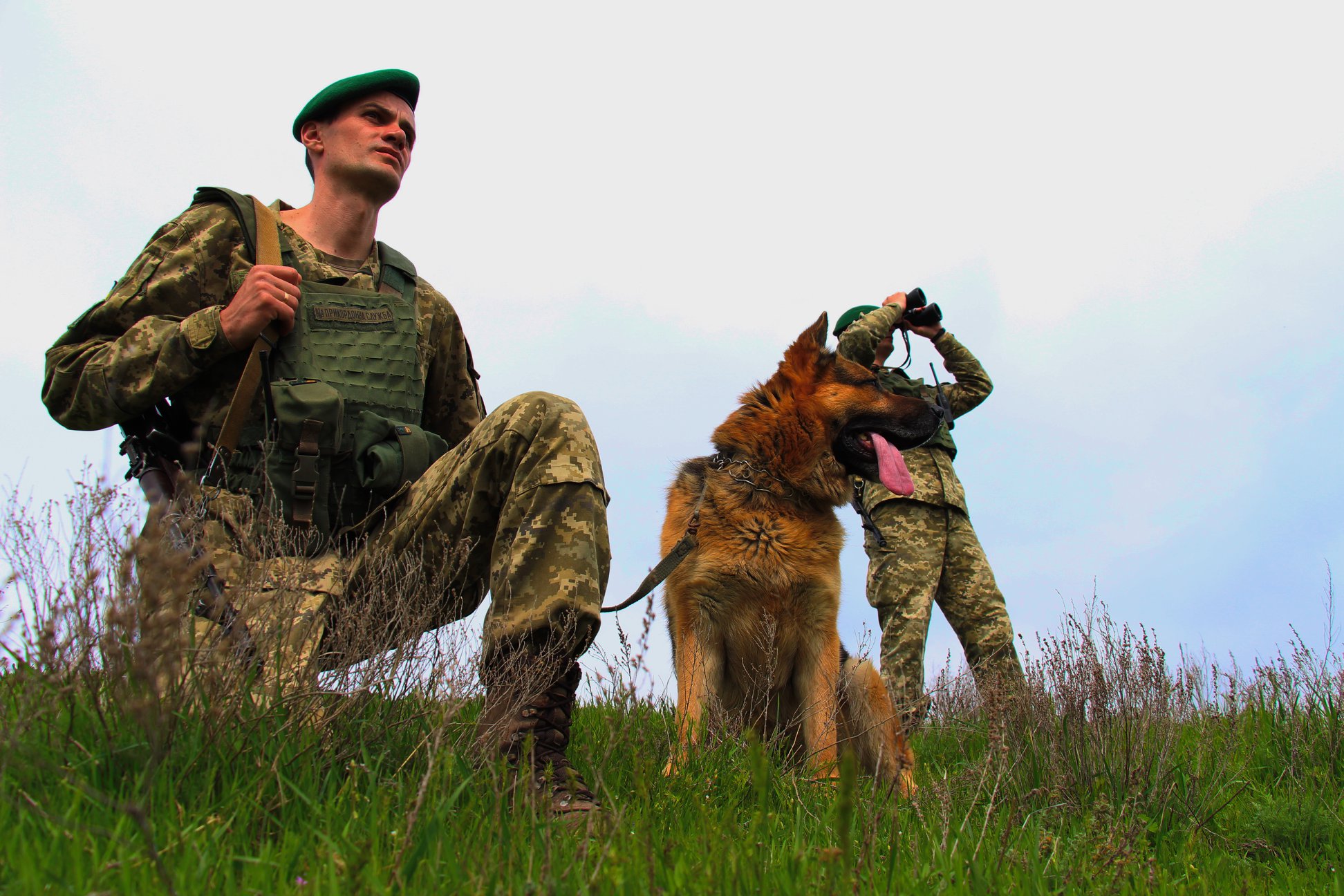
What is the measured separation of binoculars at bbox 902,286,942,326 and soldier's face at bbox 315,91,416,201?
13.6 feet

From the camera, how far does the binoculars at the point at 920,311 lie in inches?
263

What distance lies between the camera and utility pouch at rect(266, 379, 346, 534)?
2.94m

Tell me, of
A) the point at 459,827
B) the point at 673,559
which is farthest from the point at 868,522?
the point at 459,827

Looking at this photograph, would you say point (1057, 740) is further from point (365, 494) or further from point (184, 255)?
point (184, 255)

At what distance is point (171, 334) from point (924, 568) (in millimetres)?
4598

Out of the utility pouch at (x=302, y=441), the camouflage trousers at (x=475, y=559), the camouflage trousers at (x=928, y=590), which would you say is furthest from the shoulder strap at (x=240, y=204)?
the camouflage trousers at (x=928, y=590)

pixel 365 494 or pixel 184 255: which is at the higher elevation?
pixel 184 255

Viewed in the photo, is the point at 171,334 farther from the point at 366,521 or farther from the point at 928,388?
the point at 928,388

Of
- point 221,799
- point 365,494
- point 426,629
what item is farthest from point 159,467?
point 221,799

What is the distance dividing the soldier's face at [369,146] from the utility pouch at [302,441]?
0.94 m

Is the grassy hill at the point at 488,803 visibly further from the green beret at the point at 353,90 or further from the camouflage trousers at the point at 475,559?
the green beret at the point at 353,90

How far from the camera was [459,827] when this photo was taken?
6.01 feet

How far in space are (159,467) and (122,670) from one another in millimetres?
1336

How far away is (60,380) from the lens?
9.62ft
